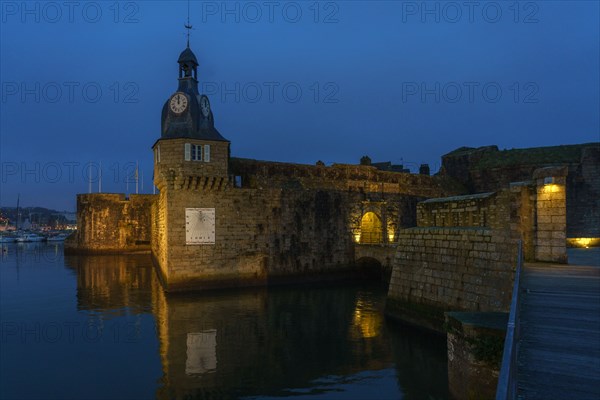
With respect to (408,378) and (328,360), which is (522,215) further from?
(328,360)

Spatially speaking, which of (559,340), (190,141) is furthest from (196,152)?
(559,340)

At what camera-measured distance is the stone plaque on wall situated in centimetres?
2134

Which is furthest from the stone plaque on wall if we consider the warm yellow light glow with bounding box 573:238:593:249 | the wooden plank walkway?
the warm yellow light glow with bounding box 573:238:593:249

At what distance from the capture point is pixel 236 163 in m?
25.0

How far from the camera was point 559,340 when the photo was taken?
512 centimetres

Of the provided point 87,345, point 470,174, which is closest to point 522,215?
point 87,345

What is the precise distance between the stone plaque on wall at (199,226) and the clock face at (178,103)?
220 inches

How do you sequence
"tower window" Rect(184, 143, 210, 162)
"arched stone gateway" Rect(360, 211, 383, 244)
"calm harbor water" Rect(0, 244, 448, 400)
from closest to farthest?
"calm harbor water" Rect(0, 244, 448, 400)
"tower window" Rect(184, 143, 210, 162)
"arched stone gateway" Rect(360, 211, 383, 244)

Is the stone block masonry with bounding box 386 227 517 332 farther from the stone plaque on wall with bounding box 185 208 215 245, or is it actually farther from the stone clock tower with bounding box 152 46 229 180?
the stone clock tower with bounding box 152 46 229 180

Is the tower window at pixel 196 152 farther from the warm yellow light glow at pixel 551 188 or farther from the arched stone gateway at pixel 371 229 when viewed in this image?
the warm yellow light glow at pixel 551 188

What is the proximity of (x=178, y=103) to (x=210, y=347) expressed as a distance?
1431 centimetres

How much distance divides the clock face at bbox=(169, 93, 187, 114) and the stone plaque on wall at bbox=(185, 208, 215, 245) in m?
5.58

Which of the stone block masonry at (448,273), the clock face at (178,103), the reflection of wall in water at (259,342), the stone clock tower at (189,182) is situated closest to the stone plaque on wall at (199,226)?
the stone clock tower at (189,182)

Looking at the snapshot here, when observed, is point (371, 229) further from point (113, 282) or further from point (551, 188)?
point (551, 188)
